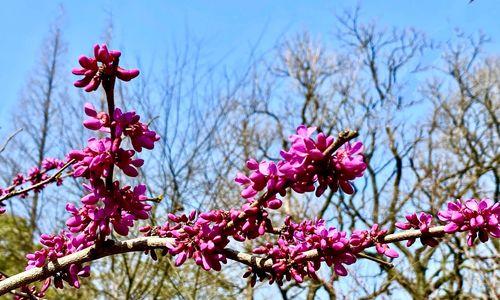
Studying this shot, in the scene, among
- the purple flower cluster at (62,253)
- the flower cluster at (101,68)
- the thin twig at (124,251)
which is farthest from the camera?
the purple flower cluster at (62,253)

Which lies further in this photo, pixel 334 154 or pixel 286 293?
pixel 286 293

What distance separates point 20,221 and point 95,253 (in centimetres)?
1032

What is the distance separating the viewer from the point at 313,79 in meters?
14.9

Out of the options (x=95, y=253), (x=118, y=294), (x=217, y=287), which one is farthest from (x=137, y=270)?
(x=95, y=253)

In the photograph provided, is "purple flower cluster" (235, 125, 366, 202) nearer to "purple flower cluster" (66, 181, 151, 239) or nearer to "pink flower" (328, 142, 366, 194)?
"pink flower" (328, 142, 366, 194)

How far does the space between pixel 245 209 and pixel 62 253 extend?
0.77 meters

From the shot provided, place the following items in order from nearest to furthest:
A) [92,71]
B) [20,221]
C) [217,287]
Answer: [92,71]
[217,287]
[20,221]

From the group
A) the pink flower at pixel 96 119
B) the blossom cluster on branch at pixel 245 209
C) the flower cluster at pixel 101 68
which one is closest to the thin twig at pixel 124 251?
the blossom cluster on branch at pixel 245 209

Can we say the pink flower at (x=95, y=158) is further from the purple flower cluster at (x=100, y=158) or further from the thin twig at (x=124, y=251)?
the thin twig at (x=124, y=251)

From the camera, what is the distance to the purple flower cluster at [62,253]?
1.72 meters

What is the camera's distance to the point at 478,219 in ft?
5.02

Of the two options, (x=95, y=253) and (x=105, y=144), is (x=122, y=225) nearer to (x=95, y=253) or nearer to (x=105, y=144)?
(x=95, y=253)

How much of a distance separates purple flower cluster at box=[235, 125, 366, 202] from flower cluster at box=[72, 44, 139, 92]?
462 mm

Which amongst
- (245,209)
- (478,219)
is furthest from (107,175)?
(478,219)
